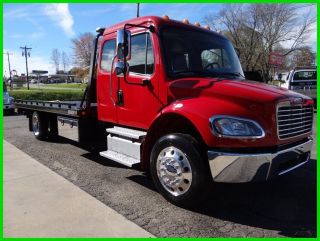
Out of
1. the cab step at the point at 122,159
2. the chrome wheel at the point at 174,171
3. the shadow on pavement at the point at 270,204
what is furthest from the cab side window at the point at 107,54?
the chrome wheel at the point at 174,171

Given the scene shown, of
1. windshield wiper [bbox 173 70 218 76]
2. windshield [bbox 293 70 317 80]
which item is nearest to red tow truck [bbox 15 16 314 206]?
windshield wiper [bbox 173 70 218 76]

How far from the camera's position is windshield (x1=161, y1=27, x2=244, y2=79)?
15.6 feet

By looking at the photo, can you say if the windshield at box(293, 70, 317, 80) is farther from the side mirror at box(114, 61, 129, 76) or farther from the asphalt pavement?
the asphalt pavement

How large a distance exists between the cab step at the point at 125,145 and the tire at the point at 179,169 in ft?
1.54

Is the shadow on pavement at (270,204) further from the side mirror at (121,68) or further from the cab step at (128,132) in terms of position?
the side mirror at (121,68)

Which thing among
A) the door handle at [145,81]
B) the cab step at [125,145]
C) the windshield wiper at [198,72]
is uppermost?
the windshield wiper at [198,72]

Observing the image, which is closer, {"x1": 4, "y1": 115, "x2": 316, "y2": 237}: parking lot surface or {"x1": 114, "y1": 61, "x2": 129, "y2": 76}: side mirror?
{"x1": 4, "y1": 115, "x2": 316, "y2": 237}: parking lot surface

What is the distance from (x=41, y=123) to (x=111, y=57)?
4006mm

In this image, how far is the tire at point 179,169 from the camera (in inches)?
159

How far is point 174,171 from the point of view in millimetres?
4281

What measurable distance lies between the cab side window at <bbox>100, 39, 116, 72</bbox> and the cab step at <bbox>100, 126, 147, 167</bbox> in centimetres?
111

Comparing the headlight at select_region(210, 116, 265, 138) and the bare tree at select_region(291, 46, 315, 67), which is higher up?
the bare tree at select_region(291, 46, 315, 67)

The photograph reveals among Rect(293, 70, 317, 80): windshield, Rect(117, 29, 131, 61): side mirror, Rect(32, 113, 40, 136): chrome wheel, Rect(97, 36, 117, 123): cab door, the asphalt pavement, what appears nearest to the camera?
the asphalt pavement

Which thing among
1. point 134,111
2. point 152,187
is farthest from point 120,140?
point 152,187
